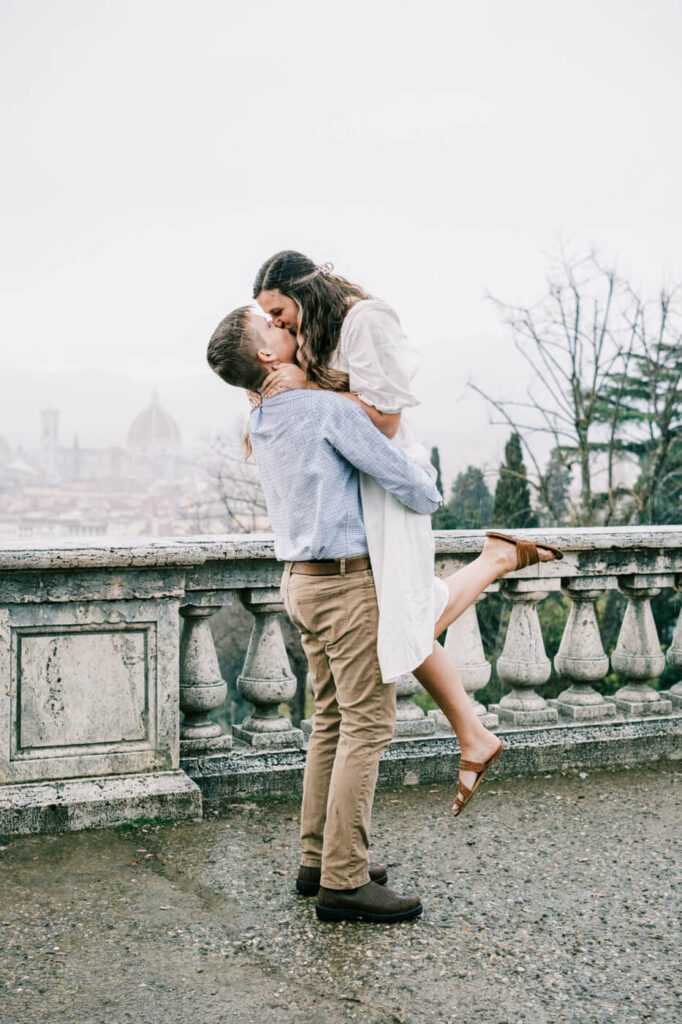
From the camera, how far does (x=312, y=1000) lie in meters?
2.22

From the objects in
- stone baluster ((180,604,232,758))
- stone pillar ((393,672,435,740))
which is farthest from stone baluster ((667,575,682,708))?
stone baluster ((180,604,232,758))

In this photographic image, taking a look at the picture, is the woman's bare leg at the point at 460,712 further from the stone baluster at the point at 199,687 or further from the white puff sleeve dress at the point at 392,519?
the stone baluster at the point at 199,687

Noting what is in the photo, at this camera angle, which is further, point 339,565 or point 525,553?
point 525,553

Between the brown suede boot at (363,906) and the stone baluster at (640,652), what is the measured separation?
203cm

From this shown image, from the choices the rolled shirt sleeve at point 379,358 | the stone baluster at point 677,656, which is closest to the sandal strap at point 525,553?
the rolled shirt sleeve at point 379,358

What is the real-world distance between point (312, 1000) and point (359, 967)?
19 centimetres

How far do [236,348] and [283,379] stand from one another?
0.48 ft

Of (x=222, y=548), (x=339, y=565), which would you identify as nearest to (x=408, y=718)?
(x=222, y=548)

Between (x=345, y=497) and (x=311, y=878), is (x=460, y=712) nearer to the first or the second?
(x=311, y=878)

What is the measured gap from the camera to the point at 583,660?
426 centimetres

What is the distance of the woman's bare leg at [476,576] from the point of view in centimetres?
291

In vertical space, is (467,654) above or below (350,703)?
below

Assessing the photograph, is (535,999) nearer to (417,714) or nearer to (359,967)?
(359,967)

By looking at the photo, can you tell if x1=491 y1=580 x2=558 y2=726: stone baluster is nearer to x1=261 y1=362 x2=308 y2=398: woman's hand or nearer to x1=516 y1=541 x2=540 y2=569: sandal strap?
x1=516 y1=541 x2=540 y2=569: sandal strap
